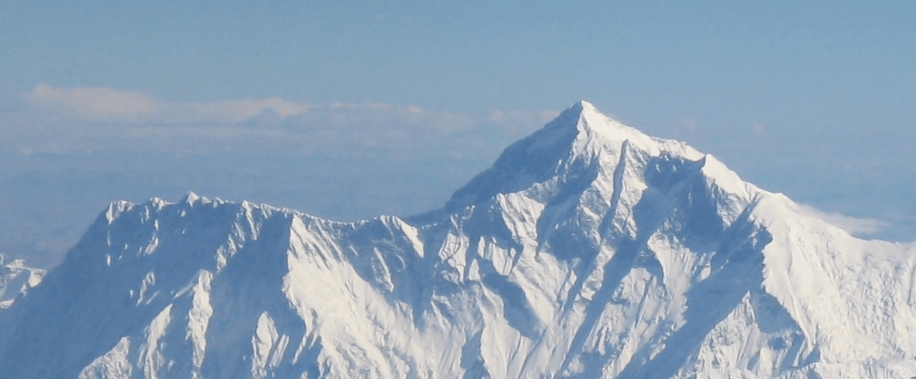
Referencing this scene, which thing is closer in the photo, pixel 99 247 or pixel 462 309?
pixel 462 309

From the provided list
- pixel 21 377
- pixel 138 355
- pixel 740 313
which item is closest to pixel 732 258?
pixel 740 313

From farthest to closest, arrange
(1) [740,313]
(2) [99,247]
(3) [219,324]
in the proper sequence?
(2) [99,247] < (3) [219,324] < (1) [740,313]

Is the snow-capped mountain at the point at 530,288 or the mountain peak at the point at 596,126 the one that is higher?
the mountain peak at the point at 596,126

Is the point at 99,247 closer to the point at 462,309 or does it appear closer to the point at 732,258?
the point at 462,309

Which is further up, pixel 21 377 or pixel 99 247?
pixel 99 247

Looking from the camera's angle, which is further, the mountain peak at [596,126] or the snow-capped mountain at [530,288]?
the mountain peak at [596,126]

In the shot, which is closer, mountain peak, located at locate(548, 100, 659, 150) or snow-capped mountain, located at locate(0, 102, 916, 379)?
snow-capped mountain, located at locate(0, 102, 916, 379)

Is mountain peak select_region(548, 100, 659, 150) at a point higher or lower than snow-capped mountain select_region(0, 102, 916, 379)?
higher

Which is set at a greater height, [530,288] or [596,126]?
[596,126]
